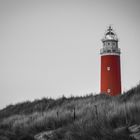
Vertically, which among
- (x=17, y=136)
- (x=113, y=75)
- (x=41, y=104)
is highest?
(x=113, y=75)

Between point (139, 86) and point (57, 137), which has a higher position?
point (139, 86)

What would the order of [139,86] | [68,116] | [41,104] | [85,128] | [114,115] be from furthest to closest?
[41,104], [139,86], [68,116], [114,115], [85,128]

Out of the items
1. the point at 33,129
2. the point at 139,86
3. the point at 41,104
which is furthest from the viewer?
the point at 41,104

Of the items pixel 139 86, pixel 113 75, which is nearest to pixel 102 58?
pixel 113 75

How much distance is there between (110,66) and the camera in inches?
1307

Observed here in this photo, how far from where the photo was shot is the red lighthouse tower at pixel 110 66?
105ft

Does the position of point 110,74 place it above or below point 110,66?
below

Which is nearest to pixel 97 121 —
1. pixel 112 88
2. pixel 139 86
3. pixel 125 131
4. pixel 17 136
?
pixel 125 131

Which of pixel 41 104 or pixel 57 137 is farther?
pixel 41 104

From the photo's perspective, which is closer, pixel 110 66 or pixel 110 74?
pixel 110 74

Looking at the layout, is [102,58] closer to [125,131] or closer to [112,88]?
[112,88]

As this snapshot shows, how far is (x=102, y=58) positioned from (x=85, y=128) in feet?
81.2

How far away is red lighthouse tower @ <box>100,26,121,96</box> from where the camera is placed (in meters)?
32.1

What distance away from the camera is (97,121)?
396 inches
